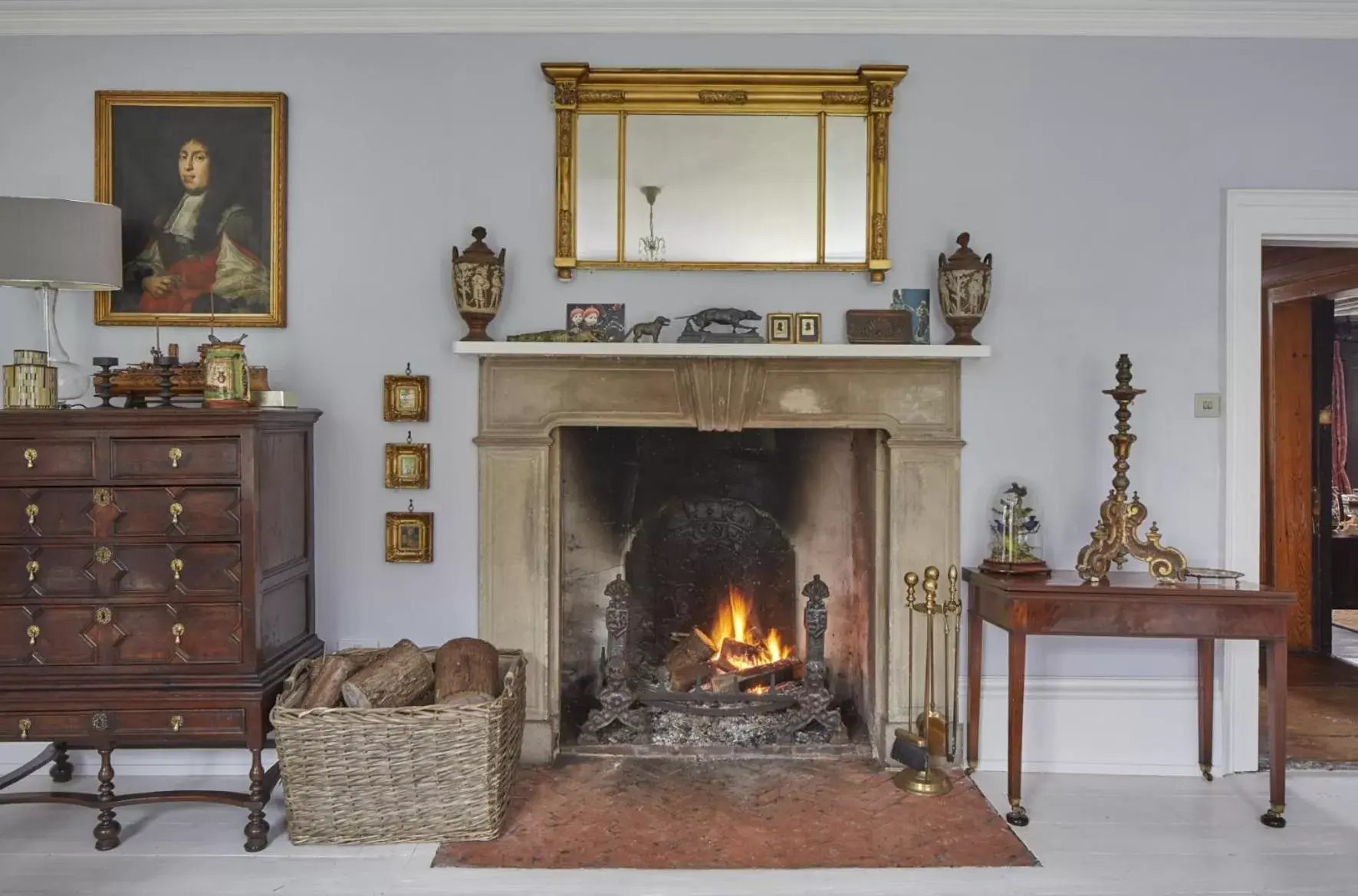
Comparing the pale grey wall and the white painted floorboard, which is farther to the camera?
the pale grey wall

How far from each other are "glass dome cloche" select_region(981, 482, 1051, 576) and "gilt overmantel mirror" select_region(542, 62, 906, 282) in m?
0.93

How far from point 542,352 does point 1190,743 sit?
267cm

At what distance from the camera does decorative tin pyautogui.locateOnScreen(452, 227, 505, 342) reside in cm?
320

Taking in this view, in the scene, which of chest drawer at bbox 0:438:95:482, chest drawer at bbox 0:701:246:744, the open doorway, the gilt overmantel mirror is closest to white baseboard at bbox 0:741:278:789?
chest drawer at bbox 0:701:246:744

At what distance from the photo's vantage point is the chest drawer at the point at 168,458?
9.12 feet

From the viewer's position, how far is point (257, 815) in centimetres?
274

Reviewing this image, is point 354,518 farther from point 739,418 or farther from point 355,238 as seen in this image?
point 739,418

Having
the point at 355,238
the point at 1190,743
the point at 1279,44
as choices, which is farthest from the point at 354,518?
the point at 1279,44

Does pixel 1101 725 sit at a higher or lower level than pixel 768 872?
higher

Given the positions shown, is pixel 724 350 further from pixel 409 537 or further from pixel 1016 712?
pixel 1016 712

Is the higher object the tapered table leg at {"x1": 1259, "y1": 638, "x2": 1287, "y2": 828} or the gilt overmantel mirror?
the gilt overmantel mirror

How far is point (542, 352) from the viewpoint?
10.5ft

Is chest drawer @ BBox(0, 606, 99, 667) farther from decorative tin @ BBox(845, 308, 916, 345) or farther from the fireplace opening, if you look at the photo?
decorative tin @ BBox(845, 308, 916, 345)

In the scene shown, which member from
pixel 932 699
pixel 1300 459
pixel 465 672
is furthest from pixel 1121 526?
pixel 1300 459
